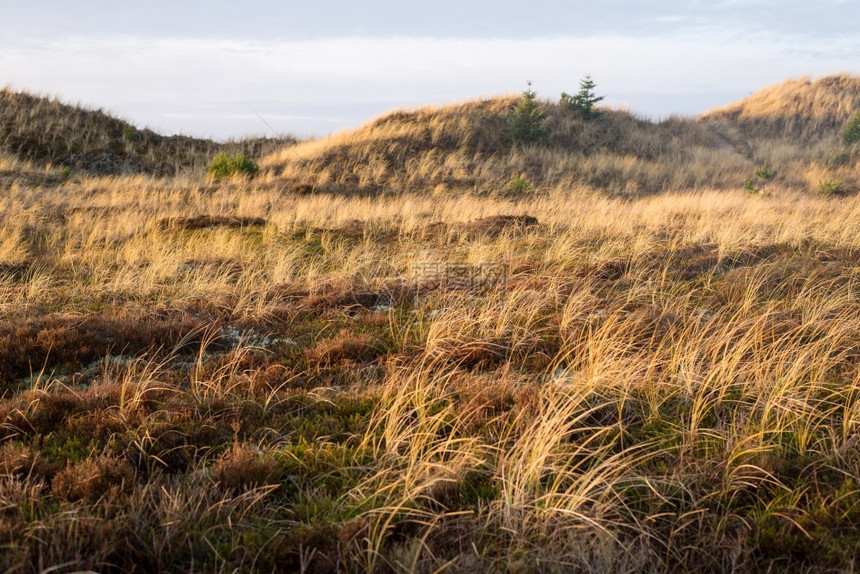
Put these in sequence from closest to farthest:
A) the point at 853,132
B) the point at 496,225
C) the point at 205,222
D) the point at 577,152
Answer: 1. the point at 496,225
2. the point at 205,222
3. the point at 577,152
4. the point at 853,132

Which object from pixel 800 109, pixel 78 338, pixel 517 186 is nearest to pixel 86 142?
pixel 517 186

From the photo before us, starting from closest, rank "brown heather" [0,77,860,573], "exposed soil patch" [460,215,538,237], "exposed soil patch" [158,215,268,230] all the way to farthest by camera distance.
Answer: "brown heather" [0,77,860,573] → "exposed soil patch" [460,215,538,237] → "exposed soil patch" [158,215,268,230]

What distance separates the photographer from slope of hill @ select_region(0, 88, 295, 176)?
2416 centimetres

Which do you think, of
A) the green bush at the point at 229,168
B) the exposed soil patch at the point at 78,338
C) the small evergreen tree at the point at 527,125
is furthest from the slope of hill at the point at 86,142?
the exposed soil patch at the point at 78,338

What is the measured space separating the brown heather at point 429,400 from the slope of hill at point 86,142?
14822 millimetres

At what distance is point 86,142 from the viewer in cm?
2553

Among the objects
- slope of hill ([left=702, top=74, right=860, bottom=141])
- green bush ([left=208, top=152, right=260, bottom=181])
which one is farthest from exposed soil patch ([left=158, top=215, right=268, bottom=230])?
slope of hill ([left=702, top=74, right=860, bottom=141])

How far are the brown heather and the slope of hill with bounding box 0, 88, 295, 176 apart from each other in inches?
584

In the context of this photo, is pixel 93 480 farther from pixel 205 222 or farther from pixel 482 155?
pixel 482 155

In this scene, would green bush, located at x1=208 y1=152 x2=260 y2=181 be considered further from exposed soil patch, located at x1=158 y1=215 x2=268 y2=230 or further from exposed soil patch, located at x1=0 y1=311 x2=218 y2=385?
exposed soil patch, located at x1=0 y1=311 x2=218 y2=385

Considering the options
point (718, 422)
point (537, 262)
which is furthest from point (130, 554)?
point (537, 262)

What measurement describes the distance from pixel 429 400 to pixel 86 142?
26582 millimetres

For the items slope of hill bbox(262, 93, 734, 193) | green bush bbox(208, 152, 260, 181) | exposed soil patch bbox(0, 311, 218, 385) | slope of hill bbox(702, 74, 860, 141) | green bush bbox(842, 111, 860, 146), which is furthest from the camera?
slope of hill bbox(702, 74, 860, 141)

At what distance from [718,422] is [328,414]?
2709mm
